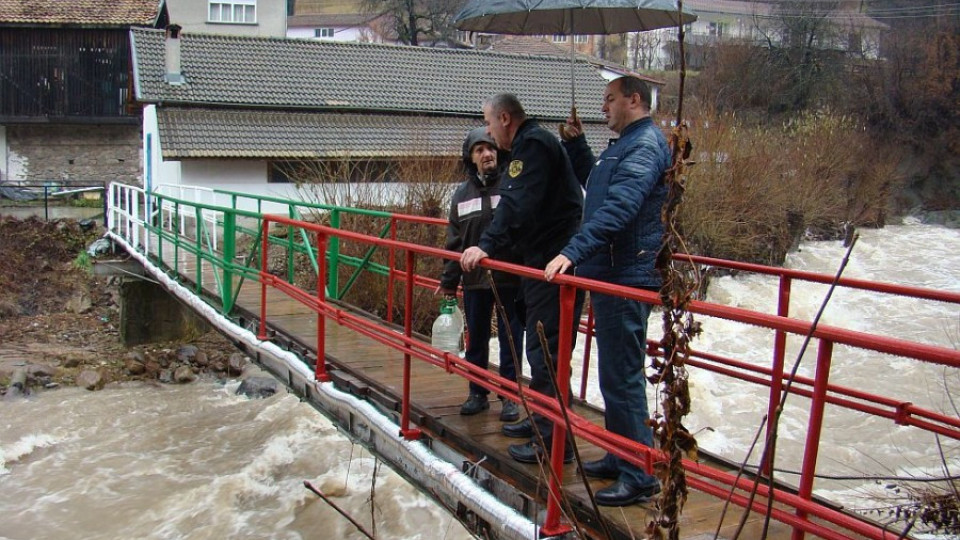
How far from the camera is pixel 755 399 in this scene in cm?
1073

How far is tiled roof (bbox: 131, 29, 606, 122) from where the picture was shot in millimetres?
23094

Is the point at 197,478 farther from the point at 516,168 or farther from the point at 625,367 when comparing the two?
the point at 625,367

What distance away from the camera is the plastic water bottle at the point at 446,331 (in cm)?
569

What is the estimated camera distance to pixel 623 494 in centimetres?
350

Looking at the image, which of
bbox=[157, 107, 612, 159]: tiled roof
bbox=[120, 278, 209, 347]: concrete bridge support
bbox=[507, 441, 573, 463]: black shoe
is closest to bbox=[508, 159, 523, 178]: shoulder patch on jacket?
bbox=[507, 441, 573, 463]: black shoe

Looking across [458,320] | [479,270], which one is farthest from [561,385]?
[458,320]

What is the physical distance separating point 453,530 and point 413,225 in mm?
5657

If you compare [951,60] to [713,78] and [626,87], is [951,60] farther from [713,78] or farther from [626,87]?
[626,87]

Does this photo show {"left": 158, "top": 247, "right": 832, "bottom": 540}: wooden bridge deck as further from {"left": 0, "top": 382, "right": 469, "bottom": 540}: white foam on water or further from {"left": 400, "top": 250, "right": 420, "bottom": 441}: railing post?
{"left": 0, "top": 382, "right": 469, "bottom": 540}: white foam on water

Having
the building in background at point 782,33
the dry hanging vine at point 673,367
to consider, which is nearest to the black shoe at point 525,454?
the dry hanging vine at point 673,367

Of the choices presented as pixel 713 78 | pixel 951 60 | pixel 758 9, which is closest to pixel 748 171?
pixel 951 60

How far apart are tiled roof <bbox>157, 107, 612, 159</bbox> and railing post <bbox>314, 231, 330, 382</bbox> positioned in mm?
13716

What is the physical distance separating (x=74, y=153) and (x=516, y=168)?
30.6 metres

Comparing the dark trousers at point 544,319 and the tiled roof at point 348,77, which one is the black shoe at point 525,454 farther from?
the tiled roof at point 348,77
